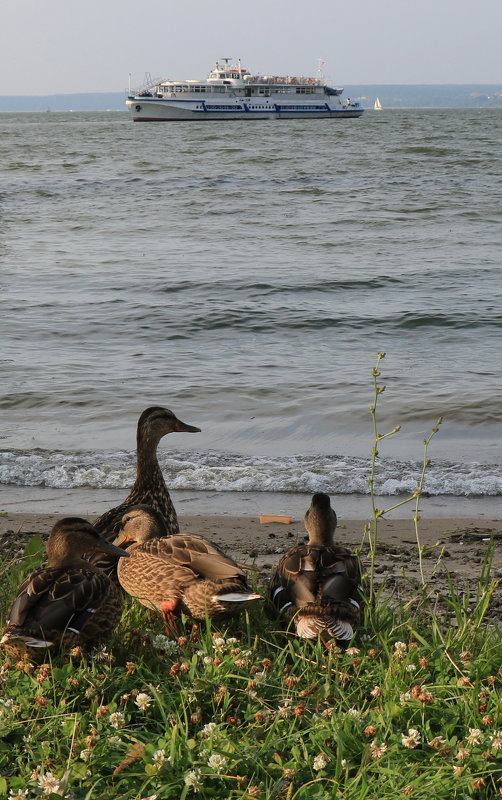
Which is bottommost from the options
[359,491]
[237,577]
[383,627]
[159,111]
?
[359,491]

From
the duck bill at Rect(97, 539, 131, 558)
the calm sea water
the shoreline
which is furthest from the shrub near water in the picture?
the calm sea water

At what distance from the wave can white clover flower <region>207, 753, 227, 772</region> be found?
477cm

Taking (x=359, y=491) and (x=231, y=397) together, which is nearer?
(x=359, y=491)

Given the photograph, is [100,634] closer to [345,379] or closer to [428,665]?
[428,665]

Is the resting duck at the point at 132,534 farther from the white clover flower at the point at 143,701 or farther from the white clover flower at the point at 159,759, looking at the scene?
the white clover flower at the point at 159,759

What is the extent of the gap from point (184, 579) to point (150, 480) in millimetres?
1568

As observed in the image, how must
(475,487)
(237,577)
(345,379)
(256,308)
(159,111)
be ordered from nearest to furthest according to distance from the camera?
(237,577) < (475,487) < (345,379) < (256,308) < (159,111)

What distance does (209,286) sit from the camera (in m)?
16.9

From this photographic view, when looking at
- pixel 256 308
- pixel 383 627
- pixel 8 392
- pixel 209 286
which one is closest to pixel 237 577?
pixel 383 627

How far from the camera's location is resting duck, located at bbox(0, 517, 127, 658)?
3.35 metres

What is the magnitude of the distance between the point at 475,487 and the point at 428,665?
14.0 feet

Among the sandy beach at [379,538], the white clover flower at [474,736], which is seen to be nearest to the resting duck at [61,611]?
the white clover flower at [474,736]

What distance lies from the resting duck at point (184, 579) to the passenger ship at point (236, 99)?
4102 inches

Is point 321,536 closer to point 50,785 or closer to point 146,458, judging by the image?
point 146,458
